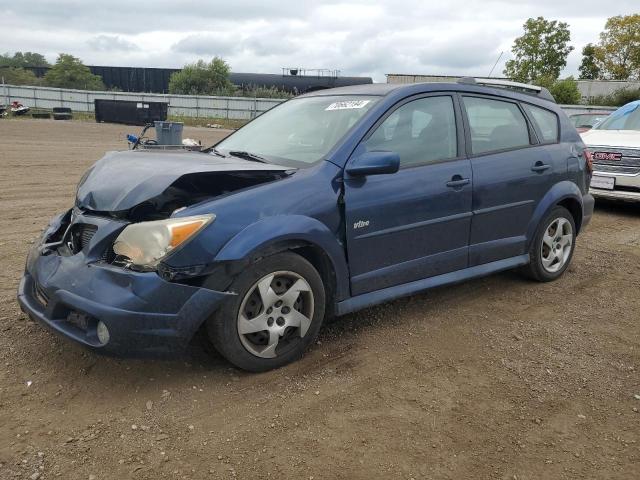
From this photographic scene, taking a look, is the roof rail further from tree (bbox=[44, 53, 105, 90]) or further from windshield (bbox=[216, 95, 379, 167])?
tree (bbox=[44, 53, 105, 90])

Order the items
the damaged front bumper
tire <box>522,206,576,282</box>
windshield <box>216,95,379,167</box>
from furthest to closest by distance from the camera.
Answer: tire <box>522,206,576,282</box> → windshield <box>216,95,379,167</box> → the damaged front bumper

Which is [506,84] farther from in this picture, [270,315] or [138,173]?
[138,173]

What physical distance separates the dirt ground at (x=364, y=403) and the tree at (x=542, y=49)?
46.5 m

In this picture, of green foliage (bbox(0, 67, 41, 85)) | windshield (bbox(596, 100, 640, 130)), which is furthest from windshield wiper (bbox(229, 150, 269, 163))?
green foliage (bbox(0, 67, 41, 85))

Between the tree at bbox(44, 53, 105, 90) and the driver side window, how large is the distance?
71.8 m

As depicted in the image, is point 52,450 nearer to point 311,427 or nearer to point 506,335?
point 311,427

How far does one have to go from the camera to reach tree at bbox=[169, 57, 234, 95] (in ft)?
216

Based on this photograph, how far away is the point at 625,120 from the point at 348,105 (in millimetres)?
7526

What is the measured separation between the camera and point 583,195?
517cm

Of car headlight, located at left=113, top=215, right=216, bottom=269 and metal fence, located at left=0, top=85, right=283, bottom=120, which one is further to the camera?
metal fence, located at left=0, top=85, right=283, bottom=120

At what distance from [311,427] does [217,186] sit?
1.38m

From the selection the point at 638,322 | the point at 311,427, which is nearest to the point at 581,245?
the point at 638,322

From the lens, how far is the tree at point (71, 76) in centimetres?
6975

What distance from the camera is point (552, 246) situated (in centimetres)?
502
